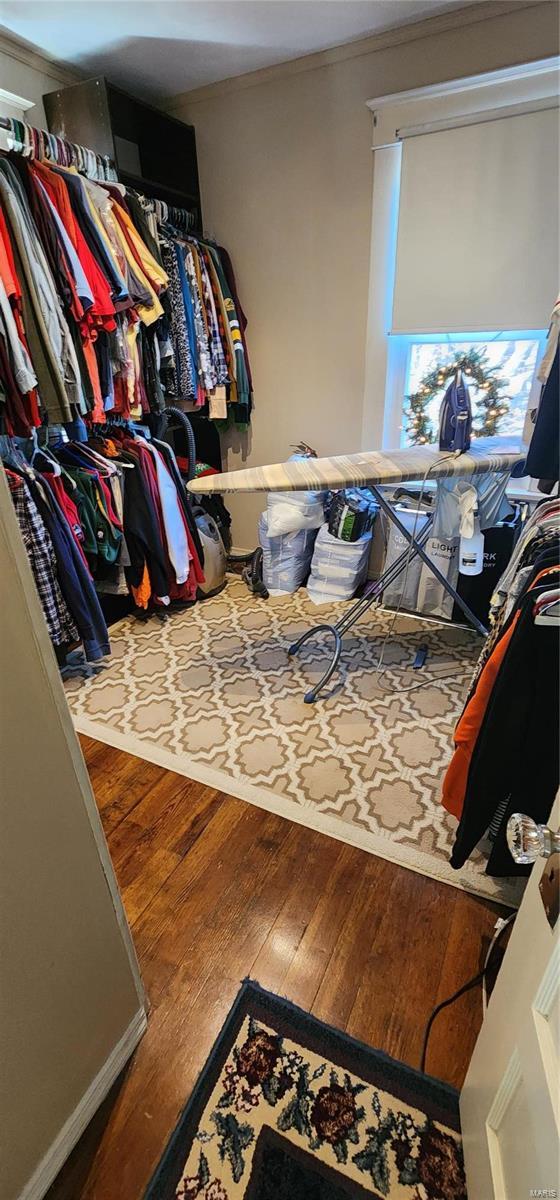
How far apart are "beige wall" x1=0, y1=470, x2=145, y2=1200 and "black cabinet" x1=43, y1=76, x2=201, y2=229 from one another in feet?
8.44

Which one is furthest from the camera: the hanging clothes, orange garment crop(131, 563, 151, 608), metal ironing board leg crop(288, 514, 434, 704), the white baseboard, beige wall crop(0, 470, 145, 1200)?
orange garment crop(131, 563, 151, 608)

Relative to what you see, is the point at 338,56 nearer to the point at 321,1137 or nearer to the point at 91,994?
the point at 91,994

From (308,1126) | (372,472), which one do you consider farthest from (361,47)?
(308,1126)

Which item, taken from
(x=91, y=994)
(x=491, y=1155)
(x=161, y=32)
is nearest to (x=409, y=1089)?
(x=491, y=1155)

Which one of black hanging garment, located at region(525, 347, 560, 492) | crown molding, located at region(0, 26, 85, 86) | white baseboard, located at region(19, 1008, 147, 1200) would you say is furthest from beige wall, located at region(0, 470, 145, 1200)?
crown molding, located at region(0, 26, 85, 86)

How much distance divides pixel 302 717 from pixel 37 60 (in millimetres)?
3087

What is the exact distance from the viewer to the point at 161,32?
6.78ft

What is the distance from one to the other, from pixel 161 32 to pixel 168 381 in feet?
4.35

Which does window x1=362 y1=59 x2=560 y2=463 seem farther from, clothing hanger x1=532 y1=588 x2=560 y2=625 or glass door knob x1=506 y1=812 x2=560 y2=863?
glass door knob x1=506 y1=812 x2=560 y2=863

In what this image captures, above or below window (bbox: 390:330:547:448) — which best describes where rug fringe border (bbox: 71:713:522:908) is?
below

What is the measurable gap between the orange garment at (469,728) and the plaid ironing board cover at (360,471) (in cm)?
77

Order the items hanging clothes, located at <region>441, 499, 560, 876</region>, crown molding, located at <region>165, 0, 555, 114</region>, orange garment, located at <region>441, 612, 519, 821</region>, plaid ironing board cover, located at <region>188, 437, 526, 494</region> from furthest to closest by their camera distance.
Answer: crown molding, located at <region>165, 0, 555, 114</region>
plaid ironing board cover, located at <region>188, 437, 526, 494</region>
orange garment, located at <region>441, 612, 519, 821</region>
hanging clothes, located at <region>441, 499, 560, 876</region>

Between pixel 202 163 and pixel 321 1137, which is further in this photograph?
pixel 202 163

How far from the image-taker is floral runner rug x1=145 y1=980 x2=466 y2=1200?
0.91 meters
